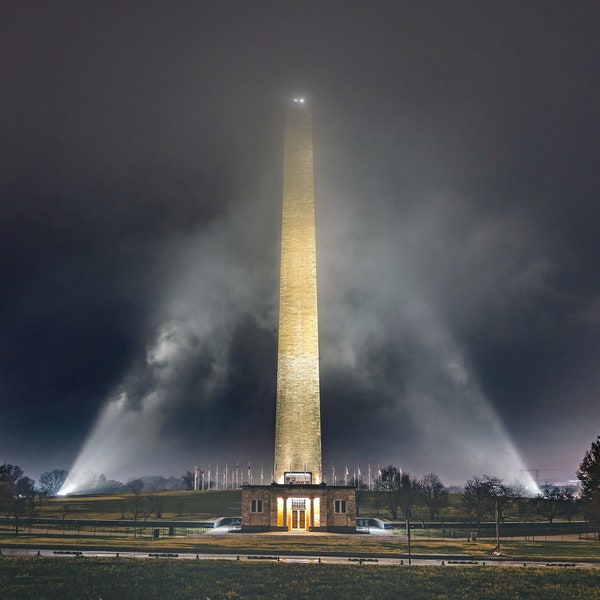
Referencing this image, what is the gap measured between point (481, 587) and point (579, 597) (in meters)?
4.49

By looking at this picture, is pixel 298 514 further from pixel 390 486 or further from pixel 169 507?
pixel 169 507

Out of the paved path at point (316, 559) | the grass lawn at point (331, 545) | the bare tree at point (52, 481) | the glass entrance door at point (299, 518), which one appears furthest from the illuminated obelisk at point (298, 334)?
the bare tree at point (52, 481)

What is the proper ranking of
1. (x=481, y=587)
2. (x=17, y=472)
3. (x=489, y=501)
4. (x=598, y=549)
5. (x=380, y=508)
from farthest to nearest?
(x=17, y=472) → (x=380, y=508) → (x=489, y=501) → (x=598, y=549) → (x=481, y=587)

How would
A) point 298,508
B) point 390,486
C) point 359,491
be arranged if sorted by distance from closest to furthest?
point 298,508
point 390,486
point 359,491

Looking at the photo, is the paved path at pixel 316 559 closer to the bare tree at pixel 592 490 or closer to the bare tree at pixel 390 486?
the bare tree at pixel 592 490

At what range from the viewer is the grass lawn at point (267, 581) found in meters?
27.2

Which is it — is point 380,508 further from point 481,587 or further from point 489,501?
point 481,587

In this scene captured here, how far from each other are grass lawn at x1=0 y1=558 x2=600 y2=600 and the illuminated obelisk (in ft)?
108

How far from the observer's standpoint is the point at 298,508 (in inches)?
2467

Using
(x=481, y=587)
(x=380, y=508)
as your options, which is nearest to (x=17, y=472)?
(x=380, y=508)

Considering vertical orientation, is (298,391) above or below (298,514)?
above

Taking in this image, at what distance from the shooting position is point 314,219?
245ft

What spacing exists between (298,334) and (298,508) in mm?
19916

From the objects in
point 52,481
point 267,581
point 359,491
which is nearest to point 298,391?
point 267,581
